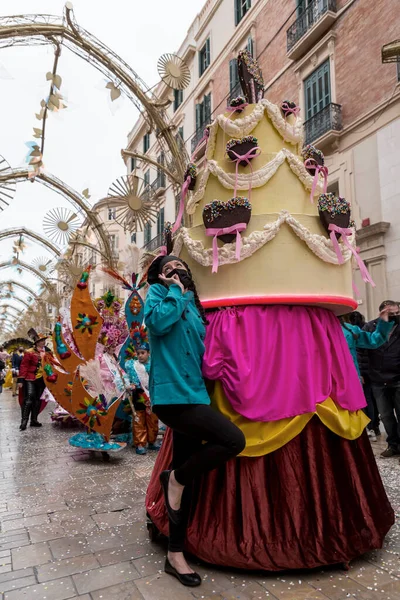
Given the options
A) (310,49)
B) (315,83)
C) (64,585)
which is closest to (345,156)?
(315,83)

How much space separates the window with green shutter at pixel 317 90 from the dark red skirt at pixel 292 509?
459 inches

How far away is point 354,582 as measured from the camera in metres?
2.47

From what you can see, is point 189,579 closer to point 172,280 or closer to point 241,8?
point 172,280

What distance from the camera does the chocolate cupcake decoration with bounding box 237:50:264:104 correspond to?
3854mm

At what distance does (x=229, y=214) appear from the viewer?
3.06m

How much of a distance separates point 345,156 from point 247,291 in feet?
32.7

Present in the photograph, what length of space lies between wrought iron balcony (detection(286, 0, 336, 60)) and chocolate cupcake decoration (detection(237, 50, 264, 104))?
9995 mm

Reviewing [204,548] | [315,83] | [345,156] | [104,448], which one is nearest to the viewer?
[204,548]

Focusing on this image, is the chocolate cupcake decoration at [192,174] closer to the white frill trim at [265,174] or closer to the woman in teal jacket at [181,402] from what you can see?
the white frill trim at [265,174]

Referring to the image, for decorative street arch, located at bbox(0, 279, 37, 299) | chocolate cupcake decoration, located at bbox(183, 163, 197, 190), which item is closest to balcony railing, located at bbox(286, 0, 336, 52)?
chocolate cupcake decoration, located at bbox(183, 163, 197, 190)

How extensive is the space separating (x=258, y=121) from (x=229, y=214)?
900mm

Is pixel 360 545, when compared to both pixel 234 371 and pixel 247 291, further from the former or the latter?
pixel 247 291

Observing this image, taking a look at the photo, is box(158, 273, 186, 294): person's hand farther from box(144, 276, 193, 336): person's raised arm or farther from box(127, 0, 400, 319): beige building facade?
box(127, 0, 400, 319): beige building facade

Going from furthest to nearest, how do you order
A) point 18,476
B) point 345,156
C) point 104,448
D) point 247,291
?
point 345,156, point 104,448, point 18,476, point 247,291
